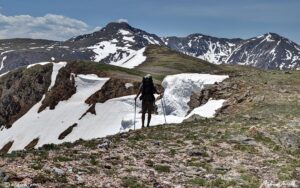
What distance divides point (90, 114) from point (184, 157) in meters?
71.4

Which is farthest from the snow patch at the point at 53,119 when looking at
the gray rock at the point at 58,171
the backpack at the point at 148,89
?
the gray rock at the point at 58,171

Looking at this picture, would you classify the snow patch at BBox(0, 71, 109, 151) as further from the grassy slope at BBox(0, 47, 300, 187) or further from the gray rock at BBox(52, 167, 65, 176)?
the gray rock at BBox(52, 167, 65, 176)

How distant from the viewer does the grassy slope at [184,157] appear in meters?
18.3

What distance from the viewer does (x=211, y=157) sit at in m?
24.0

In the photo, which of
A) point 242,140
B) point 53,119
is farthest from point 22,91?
point 242,140

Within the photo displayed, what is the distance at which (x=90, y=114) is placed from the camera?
93.5 meters

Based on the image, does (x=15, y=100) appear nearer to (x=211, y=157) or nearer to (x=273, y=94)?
(x=273, y=94)

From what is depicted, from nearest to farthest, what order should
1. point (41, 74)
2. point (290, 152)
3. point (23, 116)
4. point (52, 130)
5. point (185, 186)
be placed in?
point (185, 186)
point (290, 152)
point (52, 130)
point (23, 116)
point (41, 74)

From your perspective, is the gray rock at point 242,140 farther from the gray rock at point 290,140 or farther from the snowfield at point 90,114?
the snowfield at point 90,114

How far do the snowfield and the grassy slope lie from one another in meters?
17.3

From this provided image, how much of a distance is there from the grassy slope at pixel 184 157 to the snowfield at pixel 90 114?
17.3 m

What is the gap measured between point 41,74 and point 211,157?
106m

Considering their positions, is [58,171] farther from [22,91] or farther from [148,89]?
[22,91]

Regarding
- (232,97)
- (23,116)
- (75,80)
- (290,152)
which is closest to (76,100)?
(75,80)
